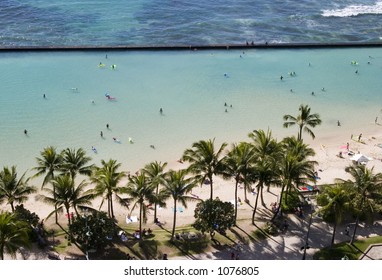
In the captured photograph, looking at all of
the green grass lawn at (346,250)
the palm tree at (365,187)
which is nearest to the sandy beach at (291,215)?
the green grass lawn at (346,250)

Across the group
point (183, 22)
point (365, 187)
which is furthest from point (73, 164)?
point (183, 22)

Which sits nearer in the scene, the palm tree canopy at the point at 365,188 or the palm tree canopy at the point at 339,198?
the palm tree canopy at the point at 339,198

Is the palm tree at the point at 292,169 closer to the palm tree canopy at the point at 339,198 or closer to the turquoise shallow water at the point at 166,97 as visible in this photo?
the palm tree canopy at the point at 339,198

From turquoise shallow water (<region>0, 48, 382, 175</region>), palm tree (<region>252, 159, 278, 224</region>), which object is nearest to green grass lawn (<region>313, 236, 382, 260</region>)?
palm tree (<region>252, 159, 278, 224</region>)

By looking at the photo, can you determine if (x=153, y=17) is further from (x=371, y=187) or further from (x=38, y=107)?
(x=371, y=187)

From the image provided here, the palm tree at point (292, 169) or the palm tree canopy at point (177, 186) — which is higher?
the palm tree at point (292, 169)

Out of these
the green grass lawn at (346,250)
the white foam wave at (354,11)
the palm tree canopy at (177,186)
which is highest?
the white foam wave at (354,11)
